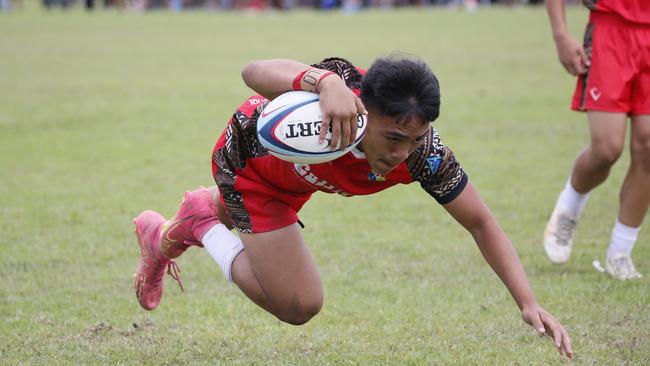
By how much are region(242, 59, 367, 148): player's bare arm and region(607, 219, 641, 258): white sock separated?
9.94ft

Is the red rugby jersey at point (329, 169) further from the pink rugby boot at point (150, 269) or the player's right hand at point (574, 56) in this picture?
the player's right hand at point (574, 56)

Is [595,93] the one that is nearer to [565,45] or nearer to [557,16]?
[565,45]

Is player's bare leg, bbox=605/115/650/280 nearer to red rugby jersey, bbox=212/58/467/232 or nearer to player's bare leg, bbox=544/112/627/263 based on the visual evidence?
player's bare leg, bbox=544/112/627/263

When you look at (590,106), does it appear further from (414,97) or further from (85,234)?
(85,234)

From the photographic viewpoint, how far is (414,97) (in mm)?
3717

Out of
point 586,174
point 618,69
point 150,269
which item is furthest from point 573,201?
point 150,269

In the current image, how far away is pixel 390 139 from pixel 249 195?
98cm

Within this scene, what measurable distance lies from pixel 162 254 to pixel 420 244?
2.49m

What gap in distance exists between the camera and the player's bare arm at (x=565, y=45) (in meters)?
6.18

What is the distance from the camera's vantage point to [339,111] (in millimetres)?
3547

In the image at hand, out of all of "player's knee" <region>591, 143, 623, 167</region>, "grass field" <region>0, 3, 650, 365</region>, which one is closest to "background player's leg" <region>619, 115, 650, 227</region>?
"player's knee" <region>591, 143, 623, 167</region>

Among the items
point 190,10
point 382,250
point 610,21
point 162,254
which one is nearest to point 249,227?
point 162,254

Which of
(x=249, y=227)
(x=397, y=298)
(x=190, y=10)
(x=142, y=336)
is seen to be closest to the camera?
(x=249, y=227)

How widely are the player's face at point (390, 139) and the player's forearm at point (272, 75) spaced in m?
0.36
